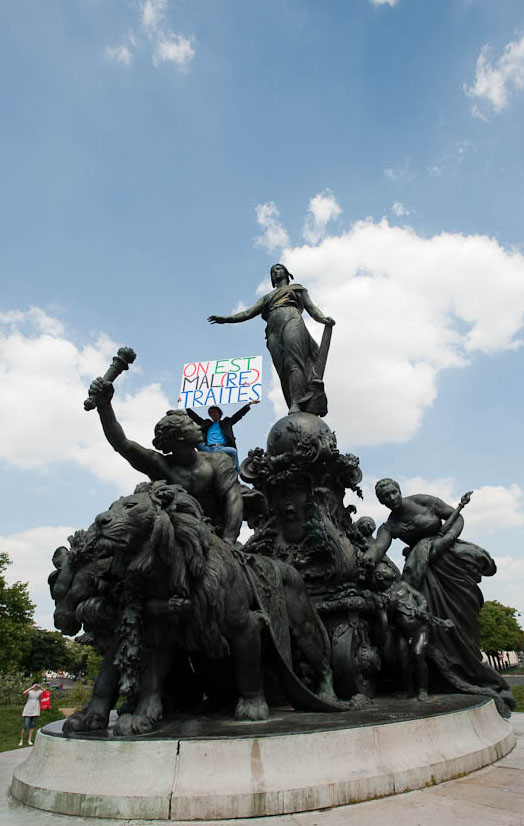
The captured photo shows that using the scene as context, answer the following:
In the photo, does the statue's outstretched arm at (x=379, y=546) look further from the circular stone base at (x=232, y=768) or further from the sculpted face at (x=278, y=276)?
the sculpted face at (x=278, y=276)

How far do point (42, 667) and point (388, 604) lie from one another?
8647 cm

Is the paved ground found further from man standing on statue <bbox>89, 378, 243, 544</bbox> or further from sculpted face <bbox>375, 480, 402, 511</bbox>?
sculpted face <bbox>375, 480, 402, 511</bbox>

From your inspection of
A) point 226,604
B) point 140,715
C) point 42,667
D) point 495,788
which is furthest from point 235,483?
point 42,667

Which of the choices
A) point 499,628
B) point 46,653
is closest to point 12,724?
point 499,628

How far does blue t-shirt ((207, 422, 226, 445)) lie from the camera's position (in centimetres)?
720

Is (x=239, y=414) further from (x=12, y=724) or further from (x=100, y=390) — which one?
(x=12, y=724)

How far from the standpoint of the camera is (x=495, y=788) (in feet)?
11.9

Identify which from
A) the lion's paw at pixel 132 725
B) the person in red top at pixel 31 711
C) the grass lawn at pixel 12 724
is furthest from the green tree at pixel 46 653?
the lion's paw at pixel 132 725

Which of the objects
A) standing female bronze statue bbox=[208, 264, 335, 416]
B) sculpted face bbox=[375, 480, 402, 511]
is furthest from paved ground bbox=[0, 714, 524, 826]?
standing female bronze statue bbox=[208, 264, 335, 416]

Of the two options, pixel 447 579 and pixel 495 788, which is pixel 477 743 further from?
pixel 447 579

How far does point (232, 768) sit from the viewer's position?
10.5 feet

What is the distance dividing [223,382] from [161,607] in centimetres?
489

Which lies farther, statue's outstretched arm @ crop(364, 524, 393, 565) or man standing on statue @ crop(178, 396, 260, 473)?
man standing on statue @ crop(178, 396, 260, 473)

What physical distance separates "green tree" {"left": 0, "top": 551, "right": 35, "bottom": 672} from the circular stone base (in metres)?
37.2
